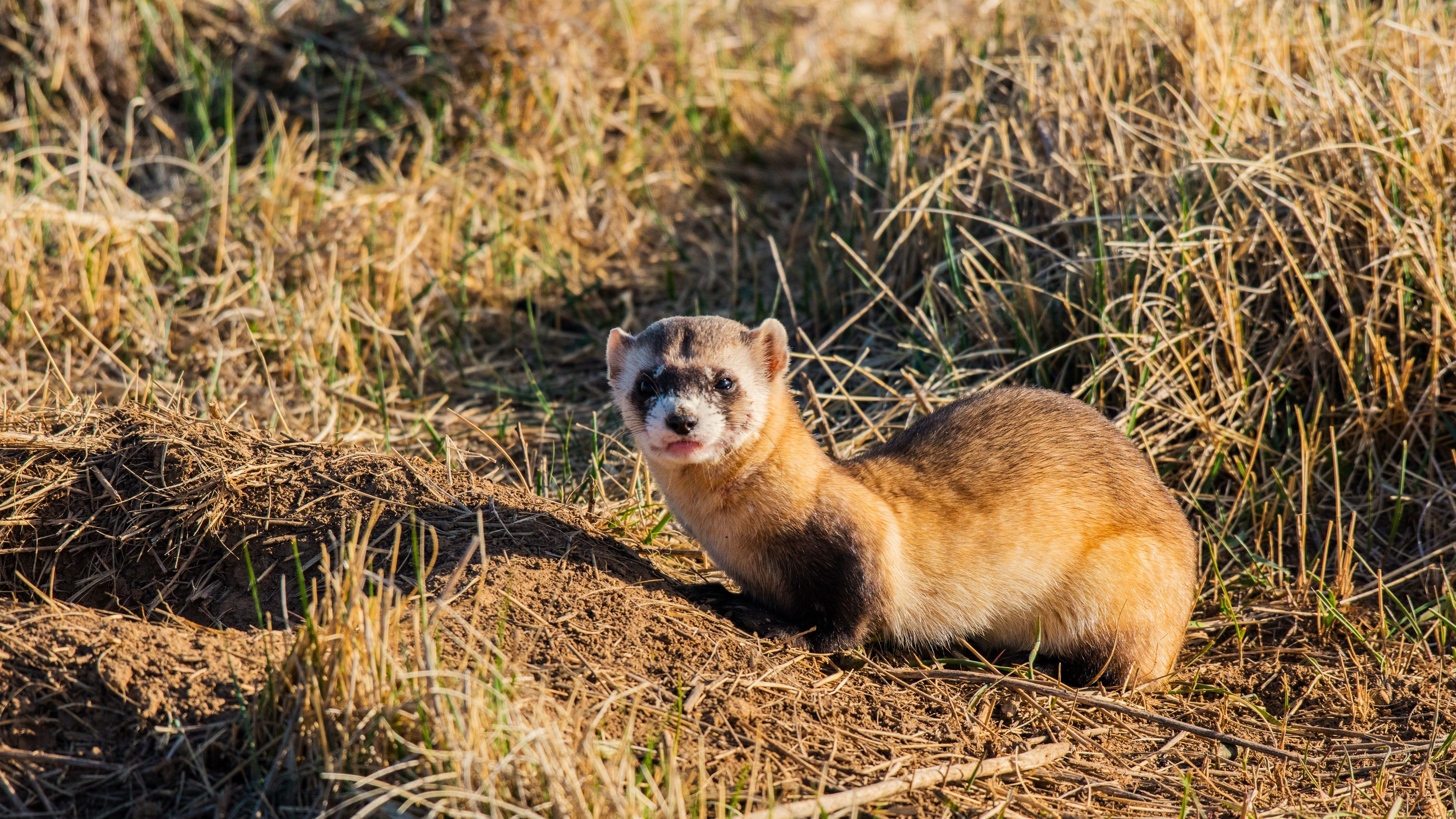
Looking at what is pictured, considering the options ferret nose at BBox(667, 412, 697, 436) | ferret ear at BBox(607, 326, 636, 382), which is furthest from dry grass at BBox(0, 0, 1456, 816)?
ferret nose at BBox(667, 412, 697, 436)

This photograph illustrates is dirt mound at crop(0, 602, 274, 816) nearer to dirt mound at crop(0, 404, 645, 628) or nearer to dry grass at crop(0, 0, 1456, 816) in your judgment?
dirt mound at crop(0, 404, 645, 628)

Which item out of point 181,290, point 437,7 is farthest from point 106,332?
point 437,7

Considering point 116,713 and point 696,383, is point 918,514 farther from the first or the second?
point 116,713

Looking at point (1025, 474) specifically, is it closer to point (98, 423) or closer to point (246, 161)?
point (98, 423)

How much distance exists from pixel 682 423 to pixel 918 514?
930 mm

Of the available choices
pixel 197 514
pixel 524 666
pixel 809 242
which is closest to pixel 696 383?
pixel 524 666

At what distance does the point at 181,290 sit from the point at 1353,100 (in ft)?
19.0

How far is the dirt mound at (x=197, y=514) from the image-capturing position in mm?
3824

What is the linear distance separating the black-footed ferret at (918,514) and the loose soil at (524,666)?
0.19m

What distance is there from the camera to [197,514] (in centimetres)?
395

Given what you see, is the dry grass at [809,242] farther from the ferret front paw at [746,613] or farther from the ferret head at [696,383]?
the ferret head at [696,383]

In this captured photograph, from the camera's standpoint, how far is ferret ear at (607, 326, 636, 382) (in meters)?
4.09

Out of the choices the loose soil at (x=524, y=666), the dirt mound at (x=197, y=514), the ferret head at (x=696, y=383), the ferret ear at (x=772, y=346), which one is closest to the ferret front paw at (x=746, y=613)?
the loose soil at (x=524, y=666)

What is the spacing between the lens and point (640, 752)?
299 cm
